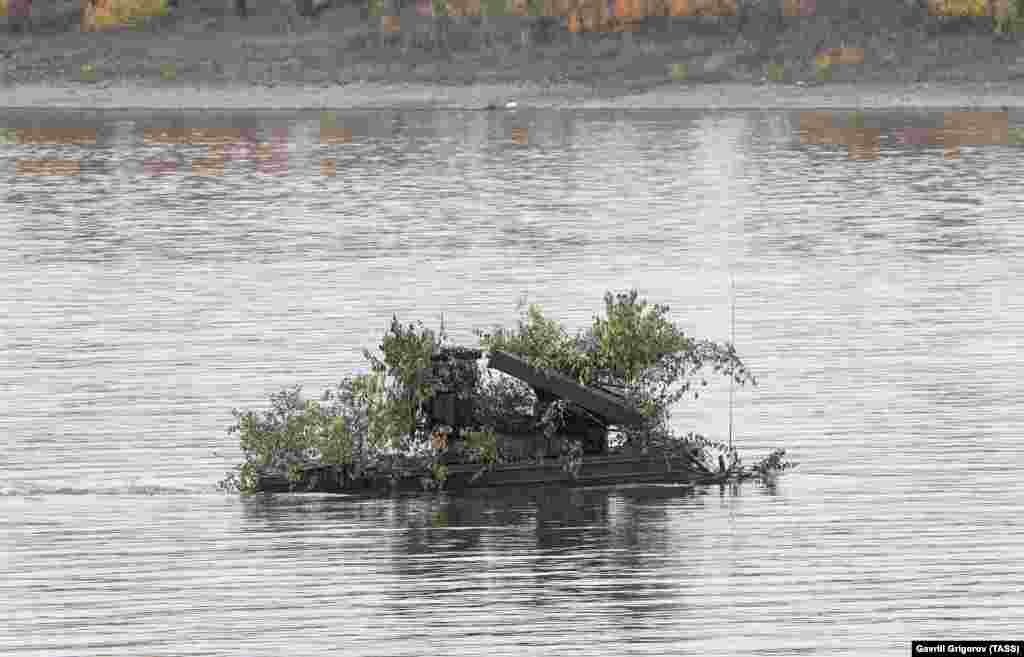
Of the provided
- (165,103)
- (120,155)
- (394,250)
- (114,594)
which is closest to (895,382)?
(114,594)

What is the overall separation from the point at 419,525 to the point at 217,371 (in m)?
8.36

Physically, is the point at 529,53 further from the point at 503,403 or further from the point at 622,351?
the point at 503,403

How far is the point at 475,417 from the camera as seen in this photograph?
1867 cm

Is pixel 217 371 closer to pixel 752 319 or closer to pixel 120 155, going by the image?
pixel 752 319

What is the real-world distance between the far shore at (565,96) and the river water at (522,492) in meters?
26.1

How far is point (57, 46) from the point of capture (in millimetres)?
92125

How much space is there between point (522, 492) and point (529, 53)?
69399 millimetres

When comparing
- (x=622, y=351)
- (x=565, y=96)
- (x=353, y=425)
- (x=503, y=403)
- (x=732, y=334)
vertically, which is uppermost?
(x=565, y=96)

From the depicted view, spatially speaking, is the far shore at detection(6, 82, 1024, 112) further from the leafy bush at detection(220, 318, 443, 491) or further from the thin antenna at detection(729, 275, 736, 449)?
the leafy bush at detection(220, 318, 443, 491)

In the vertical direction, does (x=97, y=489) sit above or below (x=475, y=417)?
below

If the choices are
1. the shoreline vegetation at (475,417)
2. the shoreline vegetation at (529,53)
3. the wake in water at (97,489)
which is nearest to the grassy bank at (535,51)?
the shoreline vegetation at (529,53)

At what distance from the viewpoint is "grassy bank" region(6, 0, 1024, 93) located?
82625mm

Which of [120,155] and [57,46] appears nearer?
[120,155]

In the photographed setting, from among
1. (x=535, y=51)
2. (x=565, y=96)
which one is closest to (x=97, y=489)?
(x=565, y=96)
